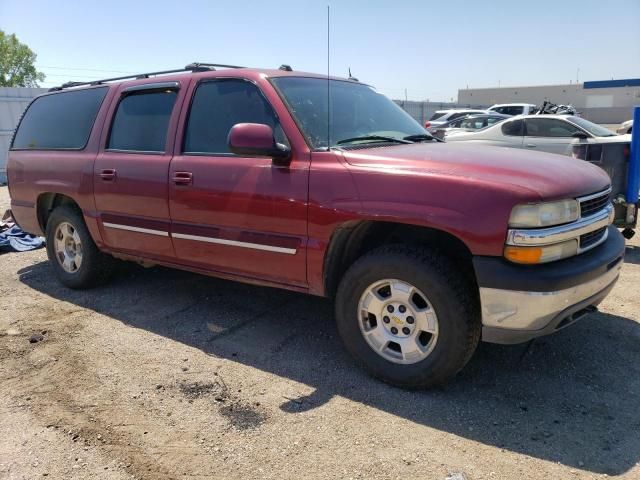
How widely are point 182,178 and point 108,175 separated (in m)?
0.98

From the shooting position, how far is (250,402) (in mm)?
3123

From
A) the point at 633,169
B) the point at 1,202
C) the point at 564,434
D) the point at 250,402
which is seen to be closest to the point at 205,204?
the point at 250,402

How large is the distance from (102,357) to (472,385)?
257 centimetres

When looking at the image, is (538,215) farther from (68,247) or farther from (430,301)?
(68,247)

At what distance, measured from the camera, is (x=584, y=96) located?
205 feet

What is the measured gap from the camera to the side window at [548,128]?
9344 mm

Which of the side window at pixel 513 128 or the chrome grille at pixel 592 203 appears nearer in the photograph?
the chrome grille at pixel 592 203

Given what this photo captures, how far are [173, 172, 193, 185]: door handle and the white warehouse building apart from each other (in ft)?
178

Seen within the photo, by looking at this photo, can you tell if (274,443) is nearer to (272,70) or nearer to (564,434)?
(564,434)

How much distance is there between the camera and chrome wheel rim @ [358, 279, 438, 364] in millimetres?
3072

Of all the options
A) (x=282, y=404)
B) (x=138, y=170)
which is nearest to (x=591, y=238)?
(x=282, y=404)

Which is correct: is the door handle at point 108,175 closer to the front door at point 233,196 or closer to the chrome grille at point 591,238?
the front door at point 233,196

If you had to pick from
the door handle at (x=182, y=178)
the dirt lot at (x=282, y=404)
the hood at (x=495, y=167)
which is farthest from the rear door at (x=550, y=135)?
the door handle at (x=182, y=178)

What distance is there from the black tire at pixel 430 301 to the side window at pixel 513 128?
25.6 feet
